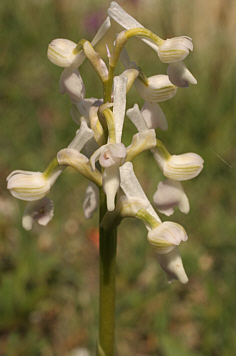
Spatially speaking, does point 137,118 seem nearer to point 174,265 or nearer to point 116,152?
point 116,152

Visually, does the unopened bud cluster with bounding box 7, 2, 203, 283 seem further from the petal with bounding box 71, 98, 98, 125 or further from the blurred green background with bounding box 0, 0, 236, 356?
the blurred green background with bounding box 0, 0, 236, 356

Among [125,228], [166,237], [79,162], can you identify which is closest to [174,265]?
[166,237]

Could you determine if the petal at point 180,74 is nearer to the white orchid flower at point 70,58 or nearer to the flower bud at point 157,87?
the flower bud at point 157,87

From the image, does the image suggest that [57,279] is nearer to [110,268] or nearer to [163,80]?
[110,268]

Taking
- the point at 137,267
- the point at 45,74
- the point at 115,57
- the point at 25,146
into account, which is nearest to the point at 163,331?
the point at 137,267

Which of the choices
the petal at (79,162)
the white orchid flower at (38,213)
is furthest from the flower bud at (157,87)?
the white orchid flower at (38,213)
